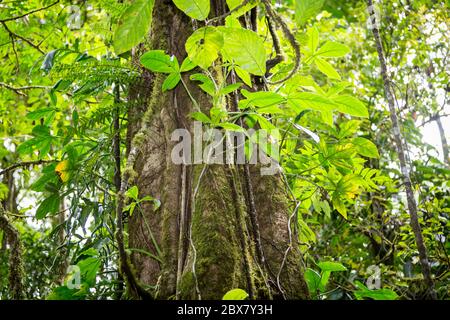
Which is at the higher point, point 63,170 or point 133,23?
point 133,23

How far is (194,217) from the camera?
3.99 ft

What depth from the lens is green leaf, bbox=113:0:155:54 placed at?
3.16 ft

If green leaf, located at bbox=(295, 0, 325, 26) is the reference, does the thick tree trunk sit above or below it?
below

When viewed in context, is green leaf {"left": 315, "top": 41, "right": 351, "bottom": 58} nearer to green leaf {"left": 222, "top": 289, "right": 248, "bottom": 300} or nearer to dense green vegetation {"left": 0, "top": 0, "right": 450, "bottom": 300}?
dense green vegetation {"left": 0, "top": 0, "right": 450, "bottom": 300}

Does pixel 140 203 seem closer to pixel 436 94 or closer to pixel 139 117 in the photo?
pixel 139 117

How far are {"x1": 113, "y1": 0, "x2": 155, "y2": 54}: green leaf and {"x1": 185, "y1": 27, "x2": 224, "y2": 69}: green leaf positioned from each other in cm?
16

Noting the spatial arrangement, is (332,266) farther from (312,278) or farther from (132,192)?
(132,192)

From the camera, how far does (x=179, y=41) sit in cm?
153

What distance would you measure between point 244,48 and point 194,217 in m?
0.47

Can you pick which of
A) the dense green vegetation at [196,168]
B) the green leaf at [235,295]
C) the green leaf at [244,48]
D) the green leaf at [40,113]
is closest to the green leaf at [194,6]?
the dense green vegetation at [196,168]

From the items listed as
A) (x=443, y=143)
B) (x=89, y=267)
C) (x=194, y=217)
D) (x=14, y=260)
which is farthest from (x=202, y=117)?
(x=443, y=143)

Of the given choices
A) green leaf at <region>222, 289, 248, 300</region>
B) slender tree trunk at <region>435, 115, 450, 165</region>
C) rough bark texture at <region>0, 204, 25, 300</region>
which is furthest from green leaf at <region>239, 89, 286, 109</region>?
slender tree trunk at <region>435, 115, 450, 165</region>

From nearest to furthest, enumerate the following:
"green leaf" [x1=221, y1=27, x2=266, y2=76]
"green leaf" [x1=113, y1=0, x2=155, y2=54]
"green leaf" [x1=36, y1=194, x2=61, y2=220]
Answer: "green leaf" [x1=113, y1=0, x2=155, y2=54], "green leaf" [x1=221, y1=27, x2=266, y2=76], "green leaf" [x1=36, y1=194, x2=61, y2=220]
